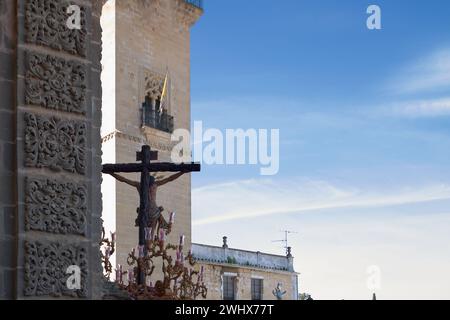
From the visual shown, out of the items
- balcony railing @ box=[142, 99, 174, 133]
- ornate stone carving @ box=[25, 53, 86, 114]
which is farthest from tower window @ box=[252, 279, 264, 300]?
ornate stone carving @ box=[25, 53, 86, 114]

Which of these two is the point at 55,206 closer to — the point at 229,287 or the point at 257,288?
the point at 229,287

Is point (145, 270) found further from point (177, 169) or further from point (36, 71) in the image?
point (36, 71)

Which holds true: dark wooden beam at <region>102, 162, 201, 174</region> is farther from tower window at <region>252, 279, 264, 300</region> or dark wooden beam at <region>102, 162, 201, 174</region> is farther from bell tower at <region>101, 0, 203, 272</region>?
tower window at <region>252, 279, 264, 300</region>

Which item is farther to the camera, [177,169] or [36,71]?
[177,169]

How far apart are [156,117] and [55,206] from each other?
21036 millimetres

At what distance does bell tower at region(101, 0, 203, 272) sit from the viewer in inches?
992

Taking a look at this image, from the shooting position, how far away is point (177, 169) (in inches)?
443

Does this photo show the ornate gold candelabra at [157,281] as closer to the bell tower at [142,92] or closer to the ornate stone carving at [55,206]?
the ornate stone carving at [55,206]

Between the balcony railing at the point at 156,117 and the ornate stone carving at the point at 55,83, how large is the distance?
20111mm

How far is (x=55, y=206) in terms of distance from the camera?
5.96 metres

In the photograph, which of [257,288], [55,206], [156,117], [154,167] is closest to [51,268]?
[55,206]

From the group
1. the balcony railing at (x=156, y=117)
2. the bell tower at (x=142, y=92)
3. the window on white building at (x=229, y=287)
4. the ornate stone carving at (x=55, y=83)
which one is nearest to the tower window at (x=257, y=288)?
the window on white building at (x=229, y=287)
